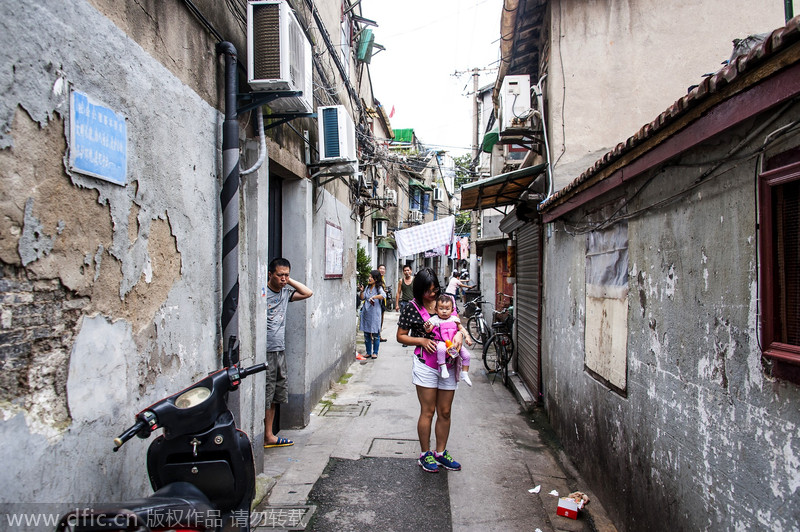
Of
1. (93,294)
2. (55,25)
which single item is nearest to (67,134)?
(55,25)

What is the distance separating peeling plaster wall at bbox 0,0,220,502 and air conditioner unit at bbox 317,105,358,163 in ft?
9.26

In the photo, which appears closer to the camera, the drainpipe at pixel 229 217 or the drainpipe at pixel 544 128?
the drainpipe at pixel 229 217

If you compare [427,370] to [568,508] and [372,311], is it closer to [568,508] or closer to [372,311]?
[568,508]

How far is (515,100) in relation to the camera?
7453 millimetres

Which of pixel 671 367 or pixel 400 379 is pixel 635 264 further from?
pixel 400 379

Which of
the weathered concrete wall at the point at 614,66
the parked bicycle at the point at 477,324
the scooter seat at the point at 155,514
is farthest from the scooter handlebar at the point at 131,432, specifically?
the parked bicycle at the point at 477,324

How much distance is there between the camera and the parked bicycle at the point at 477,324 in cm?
1120

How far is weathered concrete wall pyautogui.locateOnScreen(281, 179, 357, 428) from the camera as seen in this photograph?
6000mm

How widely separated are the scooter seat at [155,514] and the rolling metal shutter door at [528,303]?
550 centimetres

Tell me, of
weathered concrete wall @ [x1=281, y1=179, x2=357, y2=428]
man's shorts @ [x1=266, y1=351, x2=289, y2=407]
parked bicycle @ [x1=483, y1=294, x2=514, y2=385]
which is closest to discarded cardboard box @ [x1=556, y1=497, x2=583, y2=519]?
man's shorts @ [x1=266, y1=351, x2=289, y2=407]

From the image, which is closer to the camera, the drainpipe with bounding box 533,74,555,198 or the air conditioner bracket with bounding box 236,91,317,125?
the air conditioner bracket with bounding box 236,91,317,125

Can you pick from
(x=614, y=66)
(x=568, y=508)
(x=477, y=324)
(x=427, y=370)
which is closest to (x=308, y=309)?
(x=427, y=370)

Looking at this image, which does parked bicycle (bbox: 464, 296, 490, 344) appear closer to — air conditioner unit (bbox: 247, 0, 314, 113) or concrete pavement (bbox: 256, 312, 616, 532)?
concrete pavement (bbox: 256, 312, 616, 532)

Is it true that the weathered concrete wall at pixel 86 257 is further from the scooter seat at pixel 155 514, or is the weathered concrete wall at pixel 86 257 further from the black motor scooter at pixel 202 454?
the scooter seat at pixel 155 514
